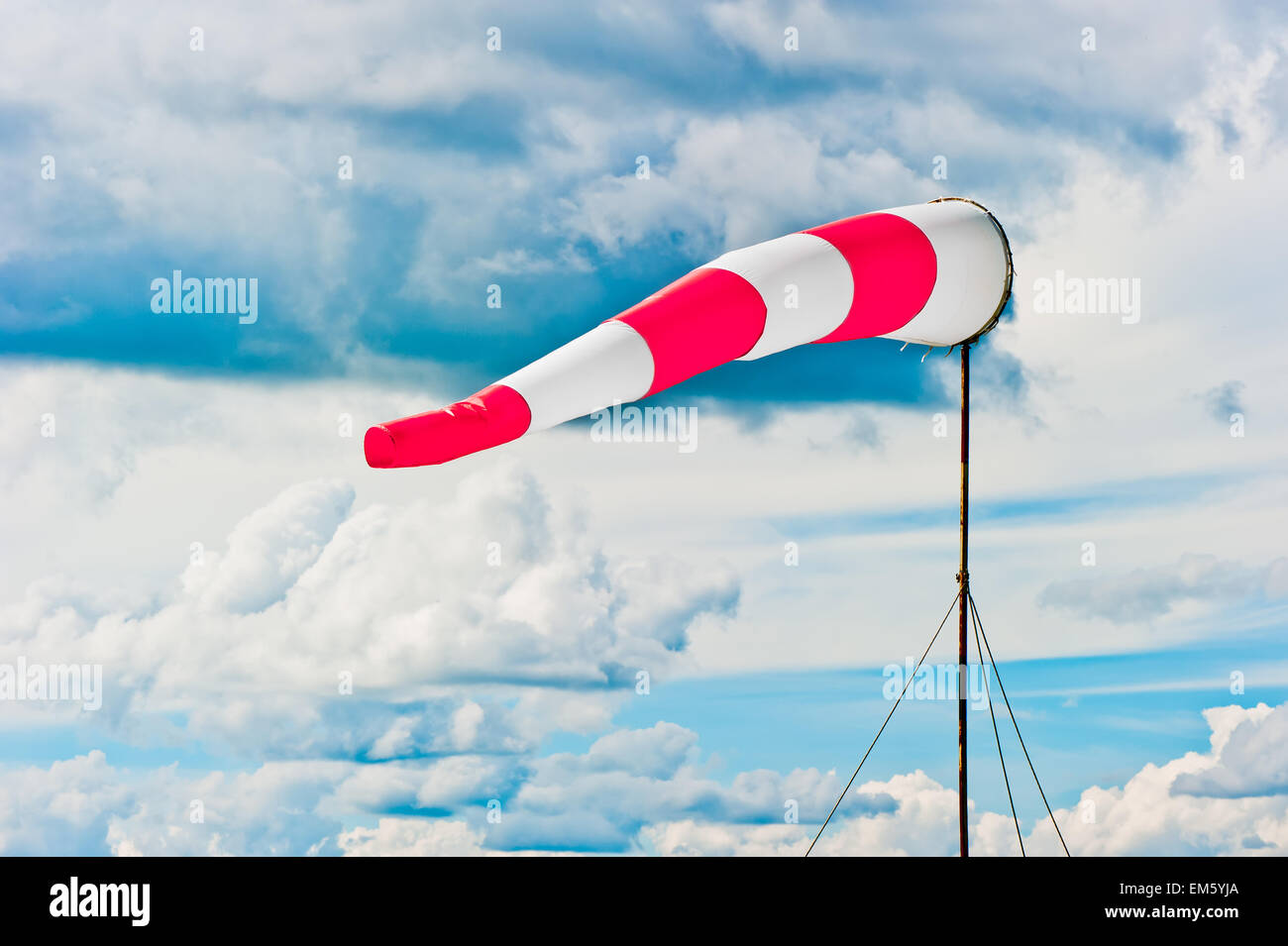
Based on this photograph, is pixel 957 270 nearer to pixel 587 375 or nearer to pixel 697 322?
pixel 697 322

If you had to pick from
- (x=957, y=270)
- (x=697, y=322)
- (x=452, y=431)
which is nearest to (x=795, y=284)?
(x=697, y=322)

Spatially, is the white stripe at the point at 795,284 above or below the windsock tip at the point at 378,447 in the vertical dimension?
above

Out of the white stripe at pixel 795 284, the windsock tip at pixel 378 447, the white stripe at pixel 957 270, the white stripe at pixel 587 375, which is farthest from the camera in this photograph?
the white stripe at pixel 957 270

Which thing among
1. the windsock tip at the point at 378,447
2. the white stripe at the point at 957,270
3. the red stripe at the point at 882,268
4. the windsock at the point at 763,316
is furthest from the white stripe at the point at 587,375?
the white stripe at the point at 957,270

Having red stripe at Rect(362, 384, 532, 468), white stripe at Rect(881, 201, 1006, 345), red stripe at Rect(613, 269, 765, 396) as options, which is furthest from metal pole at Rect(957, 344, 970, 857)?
red stripe at Rect(362, 384, 532, 468)

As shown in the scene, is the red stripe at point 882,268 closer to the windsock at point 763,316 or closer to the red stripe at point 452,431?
the windsock at point 763,316

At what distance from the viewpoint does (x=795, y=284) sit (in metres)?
6.05

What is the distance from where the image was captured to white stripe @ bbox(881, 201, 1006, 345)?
6.93 m

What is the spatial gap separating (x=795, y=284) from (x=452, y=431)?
220cm

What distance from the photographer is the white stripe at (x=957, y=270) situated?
693 centimetres

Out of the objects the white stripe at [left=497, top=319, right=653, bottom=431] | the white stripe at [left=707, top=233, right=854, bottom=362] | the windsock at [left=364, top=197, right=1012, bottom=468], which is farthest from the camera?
the white stripe at [left=707, top=233, right=854, bottom=362]

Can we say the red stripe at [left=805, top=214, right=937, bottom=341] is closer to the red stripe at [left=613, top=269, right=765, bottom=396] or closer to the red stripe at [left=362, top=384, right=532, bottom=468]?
the red stripe at [left=613, top=269, right=765, bottom=396]

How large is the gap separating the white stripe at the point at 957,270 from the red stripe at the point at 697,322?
1534 mm
